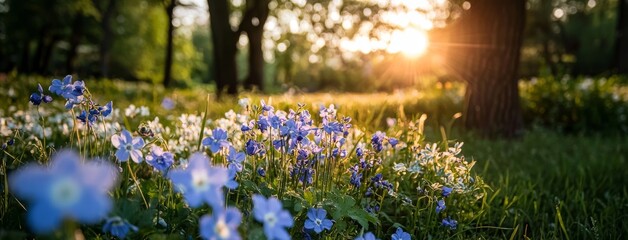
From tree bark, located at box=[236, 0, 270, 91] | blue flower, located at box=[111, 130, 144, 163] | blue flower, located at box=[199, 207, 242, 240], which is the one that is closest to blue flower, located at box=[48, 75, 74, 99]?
blue flower, located at box=[111, 130, 144, 163]

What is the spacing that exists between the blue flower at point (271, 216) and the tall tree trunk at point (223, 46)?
396 inches

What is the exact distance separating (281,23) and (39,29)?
15.1 m

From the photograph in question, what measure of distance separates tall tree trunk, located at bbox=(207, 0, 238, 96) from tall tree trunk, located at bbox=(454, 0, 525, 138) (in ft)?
21.2

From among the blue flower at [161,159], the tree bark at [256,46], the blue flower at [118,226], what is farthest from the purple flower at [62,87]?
the tree bark at [256,46]

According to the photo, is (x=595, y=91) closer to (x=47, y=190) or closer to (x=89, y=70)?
(x=47, y=190)

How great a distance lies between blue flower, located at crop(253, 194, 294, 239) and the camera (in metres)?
1.24

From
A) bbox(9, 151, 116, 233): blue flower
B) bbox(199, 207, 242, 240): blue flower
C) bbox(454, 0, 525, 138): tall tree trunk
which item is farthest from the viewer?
bbox(454, 0, 525, 138): tall tree trunk

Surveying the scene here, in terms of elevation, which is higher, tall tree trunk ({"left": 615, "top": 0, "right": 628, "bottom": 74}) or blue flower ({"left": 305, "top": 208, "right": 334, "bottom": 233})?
tall tree trunk ({"left": 615, "top": 0, "right": 628, "bottom": 74})

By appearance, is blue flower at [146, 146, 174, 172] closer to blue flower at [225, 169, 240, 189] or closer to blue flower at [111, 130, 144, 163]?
blue flower at [111, 130, 144, 163]

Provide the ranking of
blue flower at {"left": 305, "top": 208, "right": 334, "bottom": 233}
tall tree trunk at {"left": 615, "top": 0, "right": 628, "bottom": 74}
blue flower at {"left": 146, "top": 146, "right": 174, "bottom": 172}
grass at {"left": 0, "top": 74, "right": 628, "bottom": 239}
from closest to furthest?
blue flower at {"left": 146, "top": 146, "right": 174, "bottom": 172} < blue flower at {"left": 305, "top": 208, "right": 334, "bottom": 233} < grass at {"left": 0, "top": 74, "right": 628, "bottom": 239} < tall tree trunk at {"left": 615, "top": 0, "right": 628, "bottom": 74}

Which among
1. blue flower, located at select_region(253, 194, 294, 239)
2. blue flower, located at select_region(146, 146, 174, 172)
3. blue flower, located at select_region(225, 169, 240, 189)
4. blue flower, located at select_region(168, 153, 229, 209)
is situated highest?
blue flower, located at select_region(168, 153, 229, 209)

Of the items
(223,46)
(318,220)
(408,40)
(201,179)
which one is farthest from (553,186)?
(223,46)

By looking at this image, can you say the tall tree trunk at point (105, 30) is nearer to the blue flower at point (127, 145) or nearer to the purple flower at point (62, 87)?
the purple flower at point (62, 87)

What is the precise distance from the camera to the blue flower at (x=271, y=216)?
1244mm
